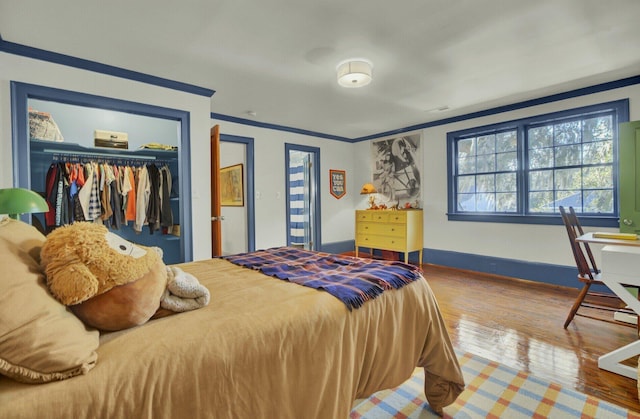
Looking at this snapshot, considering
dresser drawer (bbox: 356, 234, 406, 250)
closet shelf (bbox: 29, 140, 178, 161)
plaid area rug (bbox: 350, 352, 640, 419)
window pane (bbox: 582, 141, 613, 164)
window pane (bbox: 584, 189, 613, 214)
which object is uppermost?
closet shelf (bbox: 29, 140, 178, 161)

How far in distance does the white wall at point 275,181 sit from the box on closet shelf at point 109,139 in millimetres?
1198

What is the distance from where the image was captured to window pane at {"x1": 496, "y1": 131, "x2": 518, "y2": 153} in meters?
4.03

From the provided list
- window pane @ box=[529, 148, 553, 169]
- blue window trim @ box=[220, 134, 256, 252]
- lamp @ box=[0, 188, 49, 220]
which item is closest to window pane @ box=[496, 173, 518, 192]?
window pane @ box=[529, 148, 553, 169]

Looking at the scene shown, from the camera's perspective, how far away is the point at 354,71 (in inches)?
104

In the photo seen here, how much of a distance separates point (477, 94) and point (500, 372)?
3.02m

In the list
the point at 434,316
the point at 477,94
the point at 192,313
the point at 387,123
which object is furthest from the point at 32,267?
the point at 387,123

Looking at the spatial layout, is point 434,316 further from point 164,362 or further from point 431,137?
point 431,137

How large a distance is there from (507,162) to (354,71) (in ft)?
9.03

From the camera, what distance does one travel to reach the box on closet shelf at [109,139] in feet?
11.1

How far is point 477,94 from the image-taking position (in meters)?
3.57

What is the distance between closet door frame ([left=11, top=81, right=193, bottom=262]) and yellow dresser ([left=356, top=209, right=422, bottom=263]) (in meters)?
3.06

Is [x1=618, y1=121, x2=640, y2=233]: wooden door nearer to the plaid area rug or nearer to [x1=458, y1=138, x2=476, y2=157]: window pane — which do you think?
[x1=458, y1=138, x2=476, y2=157]: window pane

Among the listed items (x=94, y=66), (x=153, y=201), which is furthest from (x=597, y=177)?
(x=94, y=66)

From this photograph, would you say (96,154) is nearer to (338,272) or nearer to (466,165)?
(338,272)
